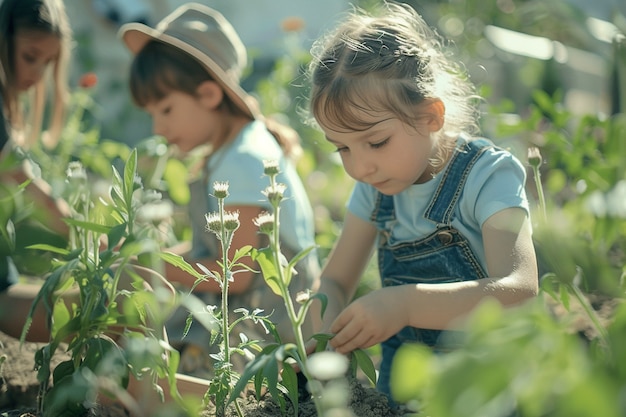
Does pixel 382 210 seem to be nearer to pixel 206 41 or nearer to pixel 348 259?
pixel 348 259

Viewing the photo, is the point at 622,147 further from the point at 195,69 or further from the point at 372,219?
the point at 195,69

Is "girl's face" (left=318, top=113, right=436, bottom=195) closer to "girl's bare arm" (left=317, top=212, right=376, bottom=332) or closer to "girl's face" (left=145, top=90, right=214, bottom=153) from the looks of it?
"girl's bare arm" (left=317, top=212, right=376, bottom=332)

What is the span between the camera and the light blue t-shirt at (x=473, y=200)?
1736mm

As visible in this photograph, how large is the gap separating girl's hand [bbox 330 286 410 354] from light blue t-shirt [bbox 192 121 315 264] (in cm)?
91

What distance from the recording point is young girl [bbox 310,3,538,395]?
1600mm

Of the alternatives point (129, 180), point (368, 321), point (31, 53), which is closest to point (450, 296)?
point (368, 321)

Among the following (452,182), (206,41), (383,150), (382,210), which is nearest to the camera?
(383,150)

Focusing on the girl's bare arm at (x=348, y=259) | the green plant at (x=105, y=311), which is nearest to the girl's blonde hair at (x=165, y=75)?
the girl's bare arm at (x=348, y=259)

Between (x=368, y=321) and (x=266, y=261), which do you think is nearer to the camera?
(x=266, y=261)

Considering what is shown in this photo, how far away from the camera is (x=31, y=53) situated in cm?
269

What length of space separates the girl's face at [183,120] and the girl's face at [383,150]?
0.93m

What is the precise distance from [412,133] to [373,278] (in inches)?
54.3

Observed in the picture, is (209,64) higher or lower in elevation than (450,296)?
higher

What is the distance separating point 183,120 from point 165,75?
0.16 metres
